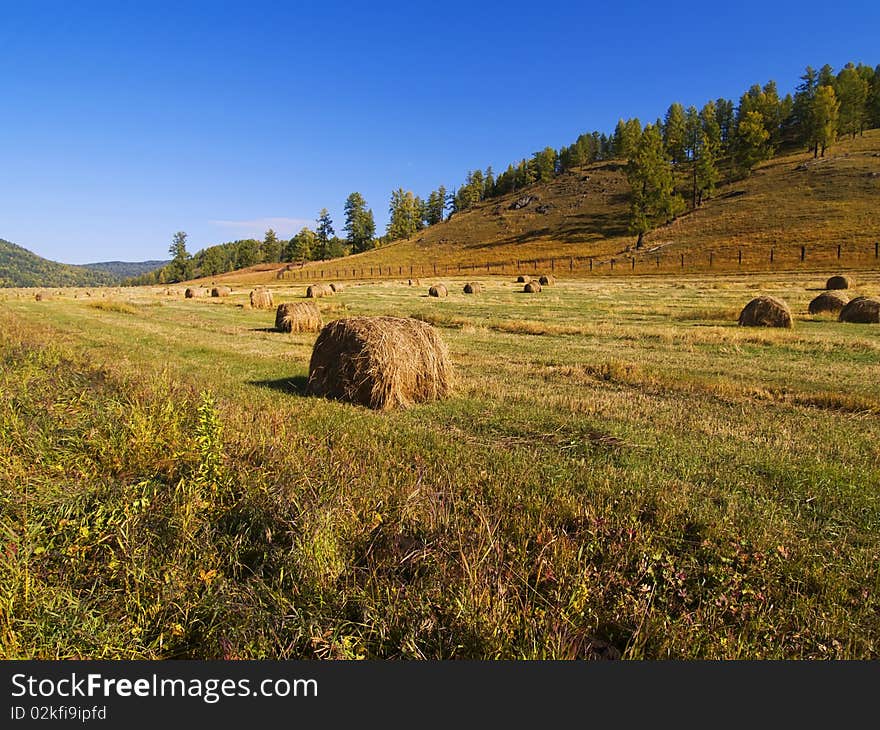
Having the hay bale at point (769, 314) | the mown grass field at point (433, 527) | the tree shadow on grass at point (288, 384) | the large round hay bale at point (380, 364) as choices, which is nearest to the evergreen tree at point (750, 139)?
the hay bale at point (769, 314)

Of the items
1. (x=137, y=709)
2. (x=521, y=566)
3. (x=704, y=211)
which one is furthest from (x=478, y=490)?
(x=704, y=211)

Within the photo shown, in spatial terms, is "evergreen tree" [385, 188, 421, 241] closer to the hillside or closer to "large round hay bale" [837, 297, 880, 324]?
the hillside

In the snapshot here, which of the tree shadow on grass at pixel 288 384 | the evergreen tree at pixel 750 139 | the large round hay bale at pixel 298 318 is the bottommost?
the tree shadow on grass at pixel 288 384

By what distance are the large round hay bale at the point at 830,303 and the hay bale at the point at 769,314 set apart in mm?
4716

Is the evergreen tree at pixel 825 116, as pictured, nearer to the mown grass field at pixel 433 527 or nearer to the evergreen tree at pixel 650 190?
the evergreen tree at pixel 650 190

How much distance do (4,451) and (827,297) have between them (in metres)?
26.1

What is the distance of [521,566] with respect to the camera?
11.2ft

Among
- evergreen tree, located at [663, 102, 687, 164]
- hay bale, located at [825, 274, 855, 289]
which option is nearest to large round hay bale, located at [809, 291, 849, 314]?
hay bale, located at [825, 274, 855, 289]

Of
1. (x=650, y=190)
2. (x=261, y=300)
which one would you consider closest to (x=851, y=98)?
(x=650, y=190)

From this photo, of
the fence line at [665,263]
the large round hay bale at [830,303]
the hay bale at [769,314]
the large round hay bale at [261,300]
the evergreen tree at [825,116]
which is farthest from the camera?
the evergreen tree at [825,116]

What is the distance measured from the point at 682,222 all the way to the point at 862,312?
79.4 m

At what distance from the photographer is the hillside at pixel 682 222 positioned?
67938 mm

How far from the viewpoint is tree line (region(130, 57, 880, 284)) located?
85.1 metres

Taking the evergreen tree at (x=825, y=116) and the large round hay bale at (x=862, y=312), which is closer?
the large round hay bale at (x=862, y=312)
